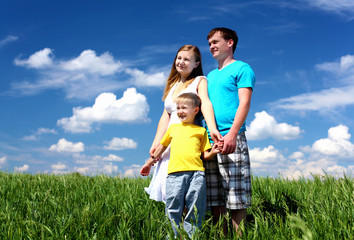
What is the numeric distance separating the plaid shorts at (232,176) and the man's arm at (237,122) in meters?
0.21

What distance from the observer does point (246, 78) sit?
3.30 m

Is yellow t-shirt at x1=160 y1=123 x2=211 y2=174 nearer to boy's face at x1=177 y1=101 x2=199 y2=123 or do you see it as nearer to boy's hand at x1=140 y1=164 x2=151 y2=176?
boy's face at x1=177 y1=101 x2=199 y2=123

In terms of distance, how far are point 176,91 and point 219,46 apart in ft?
2.20

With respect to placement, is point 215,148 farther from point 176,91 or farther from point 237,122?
point 176,91

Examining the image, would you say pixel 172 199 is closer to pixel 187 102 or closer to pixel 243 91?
pixel 187 102

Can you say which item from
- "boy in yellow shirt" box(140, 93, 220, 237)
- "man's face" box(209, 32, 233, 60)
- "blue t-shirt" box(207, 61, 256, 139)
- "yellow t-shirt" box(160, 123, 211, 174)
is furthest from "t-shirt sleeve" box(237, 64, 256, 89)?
"yellow t-shirt" box(160, 123, 211, 174)

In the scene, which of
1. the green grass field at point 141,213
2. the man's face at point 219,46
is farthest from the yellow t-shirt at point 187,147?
the man's face at point 219,46

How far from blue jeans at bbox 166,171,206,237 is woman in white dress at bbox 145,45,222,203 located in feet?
1.12

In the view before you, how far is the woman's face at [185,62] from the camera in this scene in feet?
12.0

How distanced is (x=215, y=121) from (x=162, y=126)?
2.37 ft

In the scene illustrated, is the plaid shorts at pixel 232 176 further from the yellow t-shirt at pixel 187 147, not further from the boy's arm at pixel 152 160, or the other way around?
the boy's arm at pixel 152 160

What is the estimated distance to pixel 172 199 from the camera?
3207mm

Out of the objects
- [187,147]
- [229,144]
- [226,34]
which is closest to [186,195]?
[187,147]

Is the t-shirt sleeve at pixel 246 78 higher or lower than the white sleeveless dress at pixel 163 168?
higher
